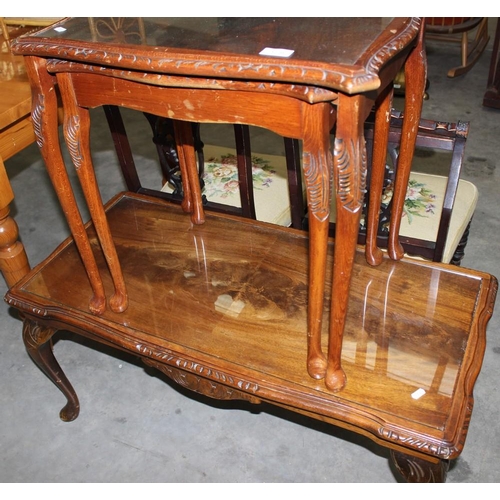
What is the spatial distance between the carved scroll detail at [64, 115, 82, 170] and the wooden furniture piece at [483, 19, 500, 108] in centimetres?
258

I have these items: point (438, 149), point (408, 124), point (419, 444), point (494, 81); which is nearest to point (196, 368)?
point (419, 444)

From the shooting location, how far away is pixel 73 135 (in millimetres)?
1150

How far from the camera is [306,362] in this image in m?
1.25

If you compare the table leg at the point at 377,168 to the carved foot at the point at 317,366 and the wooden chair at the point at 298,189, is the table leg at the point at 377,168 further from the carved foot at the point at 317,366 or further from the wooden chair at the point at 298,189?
the carved foot at the point at 317,366

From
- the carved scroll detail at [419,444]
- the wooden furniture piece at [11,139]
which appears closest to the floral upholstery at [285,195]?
→ the wooden furniture piece at [11,139]

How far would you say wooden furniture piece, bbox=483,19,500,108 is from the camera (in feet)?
10.1

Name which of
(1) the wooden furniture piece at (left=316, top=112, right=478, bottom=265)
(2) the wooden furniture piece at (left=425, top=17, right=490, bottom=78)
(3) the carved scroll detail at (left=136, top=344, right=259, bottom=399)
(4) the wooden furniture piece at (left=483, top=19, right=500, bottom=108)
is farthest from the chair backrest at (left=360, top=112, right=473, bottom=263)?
(2) the wooden furniture piece at (left=425, top=17, right=490, bottom=78)

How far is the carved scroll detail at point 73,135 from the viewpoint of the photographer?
1.14 metres

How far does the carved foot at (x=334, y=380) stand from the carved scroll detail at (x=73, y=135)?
2.15 feet

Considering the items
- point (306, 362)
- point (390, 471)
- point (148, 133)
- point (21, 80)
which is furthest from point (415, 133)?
point (148, 133)

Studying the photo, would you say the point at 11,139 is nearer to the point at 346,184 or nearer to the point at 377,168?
the point at 377,168

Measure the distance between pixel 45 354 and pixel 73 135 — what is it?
670mm

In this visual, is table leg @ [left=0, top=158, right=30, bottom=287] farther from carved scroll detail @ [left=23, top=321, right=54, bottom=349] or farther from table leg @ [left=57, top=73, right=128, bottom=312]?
table leg @ [left=57, top=73, right=128, bottom=312]
